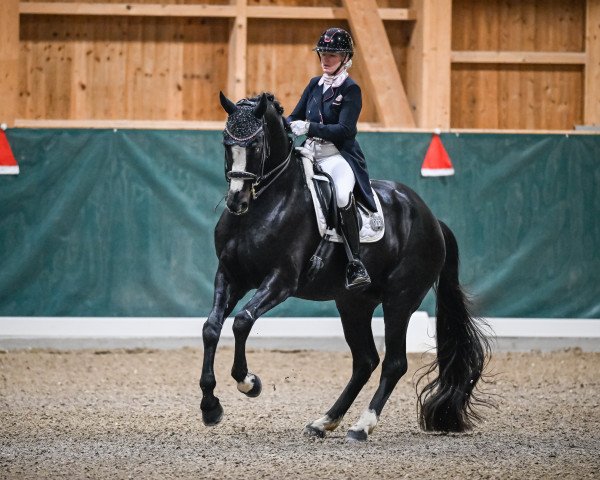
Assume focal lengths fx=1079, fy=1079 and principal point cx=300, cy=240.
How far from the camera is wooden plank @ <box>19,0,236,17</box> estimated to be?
482 inches

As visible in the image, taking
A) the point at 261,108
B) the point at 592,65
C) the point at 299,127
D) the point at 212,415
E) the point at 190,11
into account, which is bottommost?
the point at 212,415

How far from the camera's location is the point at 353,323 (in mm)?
7141

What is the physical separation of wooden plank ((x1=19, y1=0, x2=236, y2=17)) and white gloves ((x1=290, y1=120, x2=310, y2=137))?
A: 244 inches

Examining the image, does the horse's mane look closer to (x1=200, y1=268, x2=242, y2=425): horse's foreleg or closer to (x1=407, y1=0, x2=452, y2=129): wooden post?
(x1=200, y1=268, x2=242, y2=425): horse's foreleg

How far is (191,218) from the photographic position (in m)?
10.9

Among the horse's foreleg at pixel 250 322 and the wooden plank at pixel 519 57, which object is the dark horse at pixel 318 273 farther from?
the wooden plank at pixel 519 57

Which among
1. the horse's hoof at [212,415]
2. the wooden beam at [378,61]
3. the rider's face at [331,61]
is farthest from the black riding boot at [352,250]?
the wooden beam at [378,61]

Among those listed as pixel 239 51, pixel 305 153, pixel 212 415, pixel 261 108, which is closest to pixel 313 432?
pixel 212 415

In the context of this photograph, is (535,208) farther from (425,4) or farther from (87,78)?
(87,78)

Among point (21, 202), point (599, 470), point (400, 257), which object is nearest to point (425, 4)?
point (21, 202)

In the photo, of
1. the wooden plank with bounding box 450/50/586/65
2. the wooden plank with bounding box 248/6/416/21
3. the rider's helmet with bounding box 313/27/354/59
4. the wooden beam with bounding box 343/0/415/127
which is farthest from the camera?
the wooden plank with bounding box 450/50/586/65

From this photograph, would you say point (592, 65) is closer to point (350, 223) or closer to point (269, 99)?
point (350, 223)

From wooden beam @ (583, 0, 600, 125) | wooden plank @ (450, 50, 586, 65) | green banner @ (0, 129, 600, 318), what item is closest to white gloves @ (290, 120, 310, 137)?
green banner @ (0, 129, 600, 318)

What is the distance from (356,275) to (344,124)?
3.07 feet
